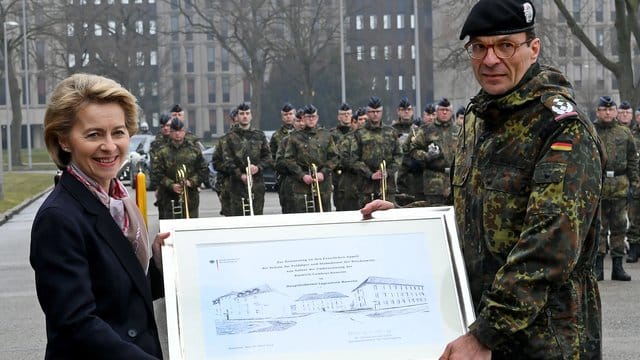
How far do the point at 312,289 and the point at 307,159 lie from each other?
12543 mm

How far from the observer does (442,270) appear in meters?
3.96

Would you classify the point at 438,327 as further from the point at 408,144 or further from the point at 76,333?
the point at 408,144

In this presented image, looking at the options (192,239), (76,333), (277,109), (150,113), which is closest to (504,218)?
(192,239)

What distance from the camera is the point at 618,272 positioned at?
13.0m

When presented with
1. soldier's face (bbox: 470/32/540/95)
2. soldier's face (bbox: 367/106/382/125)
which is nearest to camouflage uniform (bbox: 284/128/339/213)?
soldier's face (bbox: 367/106/382/125)

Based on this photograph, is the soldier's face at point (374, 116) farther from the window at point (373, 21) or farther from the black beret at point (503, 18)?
the window at point (373, 21)

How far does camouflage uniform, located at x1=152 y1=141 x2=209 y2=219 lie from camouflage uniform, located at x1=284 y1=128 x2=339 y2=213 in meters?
1.35

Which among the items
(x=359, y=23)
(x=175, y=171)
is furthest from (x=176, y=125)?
(x=359, y=23)

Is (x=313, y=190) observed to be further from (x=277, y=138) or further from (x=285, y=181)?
(x=277, y=138)

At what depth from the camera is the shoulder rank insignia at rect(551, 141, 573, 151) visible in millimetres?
3390

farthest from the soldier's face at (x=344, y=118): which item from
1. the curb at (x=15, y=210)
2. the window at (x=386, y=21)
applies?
the window at (x=386, y=21)

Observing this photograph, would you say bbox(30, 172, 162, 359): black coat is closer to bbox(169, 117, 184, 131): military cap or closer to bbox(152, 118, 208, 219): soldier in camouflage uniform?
bbox(152, 118, 208, 219): soldier in camouflage uniform

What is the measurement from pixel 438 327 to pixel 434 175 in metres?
11.2

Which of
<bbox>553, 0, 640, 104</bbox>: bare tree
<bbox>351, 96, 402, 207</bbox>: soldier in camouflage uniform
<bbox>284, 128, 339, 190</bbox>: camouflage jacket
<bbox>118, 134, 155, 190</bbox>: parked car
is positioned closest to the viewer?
<bbox>284, 128, 339, 190</bbox>: camouflage jacket
